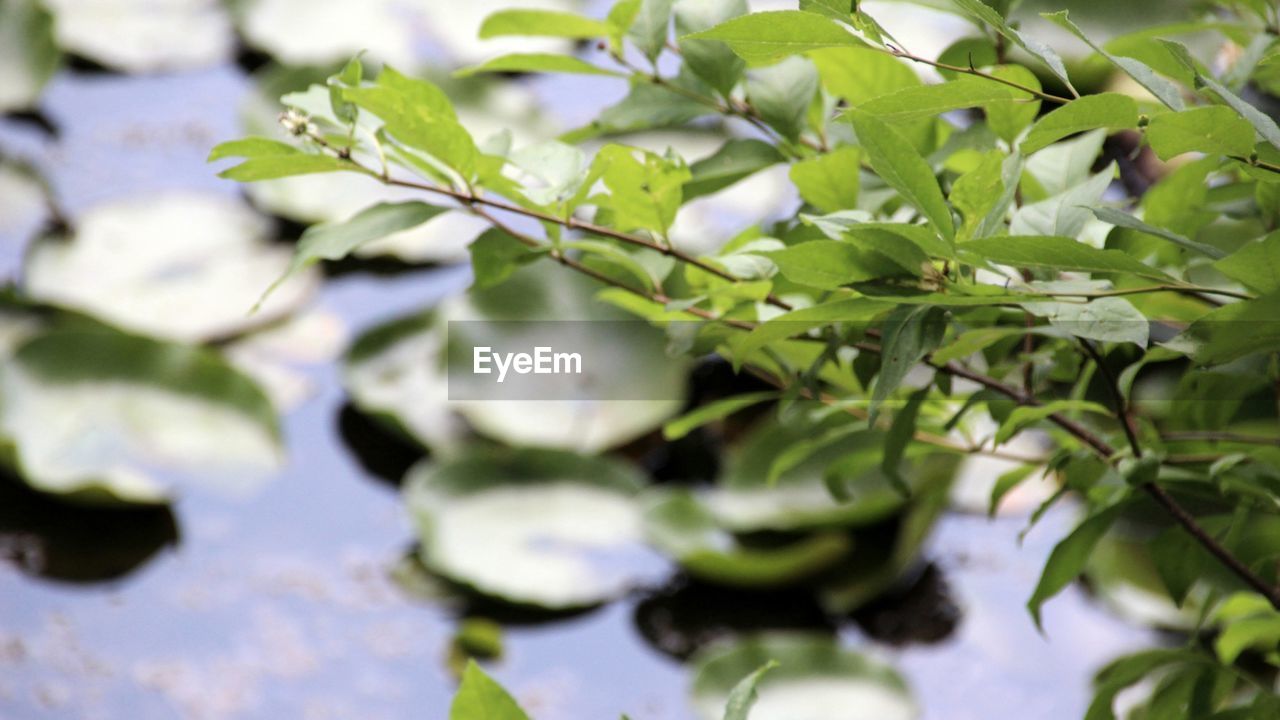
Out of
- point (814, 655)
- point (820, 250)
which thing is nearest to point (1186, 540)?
point (820, 250)

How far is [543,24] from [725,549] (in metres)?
0.66

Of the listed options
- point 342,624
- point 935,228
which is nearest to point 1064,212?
point 935,228

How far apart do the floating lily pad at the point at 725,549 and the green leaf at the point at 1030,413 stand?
1.90ft

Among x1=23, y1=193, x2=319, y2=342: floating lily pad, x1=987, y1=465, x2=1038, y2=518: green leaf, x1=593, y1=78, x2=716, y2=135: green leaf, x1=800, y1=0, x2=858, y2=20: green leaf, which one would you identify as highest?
x1=800, y1=0, x2=858, y2=20: green leaf

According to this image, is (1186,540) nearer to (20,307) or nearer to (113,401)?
(113,401)

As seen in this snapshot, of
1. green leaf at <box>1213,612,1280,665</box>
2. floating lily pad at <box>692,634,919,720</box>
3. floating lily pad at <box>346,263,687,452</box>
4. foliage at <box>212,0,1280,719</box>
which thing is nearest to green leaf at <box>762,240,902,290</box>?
foliage at <box>212,0,1280,719</box>

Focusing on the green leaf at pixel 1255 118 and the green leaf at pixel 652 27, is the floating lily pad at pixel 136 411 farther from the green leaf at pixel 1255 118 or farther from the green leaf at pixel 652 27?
the green leaf at pixel 1255 118

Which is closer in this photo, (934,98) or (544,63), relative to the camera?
(934,98)

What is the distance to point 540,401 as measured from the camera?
1.12 m

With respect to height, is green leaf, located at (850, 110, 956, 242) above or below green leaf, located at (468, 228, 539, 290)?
above

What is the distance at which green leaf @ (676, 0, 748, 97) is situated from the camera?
1.25 feet

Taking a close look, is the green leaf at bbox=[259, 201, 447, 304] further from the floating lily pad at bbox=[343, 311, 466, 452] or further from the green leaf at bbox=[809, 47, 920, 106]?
the floating lily pad at bbox=[343, 311, 466, 452]

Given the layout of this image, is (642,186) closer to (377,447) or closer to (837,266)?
(837,266)

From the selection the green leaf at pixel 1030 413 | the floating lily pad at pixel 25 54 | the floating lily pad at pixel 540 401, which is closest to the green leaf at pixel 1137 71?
the green leaf at pixel 1030 413
